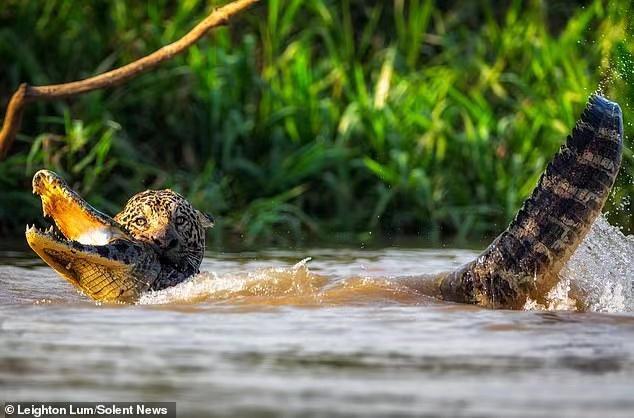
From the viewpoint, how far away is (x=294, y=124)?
11.2 m

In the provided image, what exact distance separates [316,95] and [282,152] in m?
0.74

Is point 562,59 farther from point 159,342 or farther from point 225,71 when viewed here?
point 159,342

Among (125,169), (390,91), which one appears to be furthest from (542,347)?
(390,91)

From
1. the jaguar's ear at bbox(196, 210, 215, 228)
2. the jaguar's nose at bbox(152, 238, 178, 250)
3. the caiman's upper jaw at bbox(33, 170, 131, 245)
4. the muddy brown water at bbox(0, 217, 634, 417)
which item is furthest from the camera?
the jaguar's ear at bbox(196, 210, 215, 228)

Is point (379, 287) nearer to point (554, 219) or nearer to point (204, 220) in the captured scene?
point (554, 219)

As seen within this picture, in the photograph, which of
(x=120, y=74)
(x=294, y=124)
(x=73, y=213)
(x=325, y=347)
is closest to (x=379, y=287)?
(x=73, y=213)

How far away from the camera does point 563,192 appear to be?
21.7 feet

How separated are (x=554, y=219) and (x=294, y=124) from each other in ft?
15.8

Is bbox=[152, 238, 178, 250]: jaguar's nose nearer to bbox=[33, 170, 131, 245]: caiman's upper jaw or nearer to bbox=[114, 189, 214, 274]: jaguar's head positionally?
bbox=[114, 189, 214, 274]: jaguar's head

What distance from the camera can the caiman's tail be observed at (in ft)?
21.4

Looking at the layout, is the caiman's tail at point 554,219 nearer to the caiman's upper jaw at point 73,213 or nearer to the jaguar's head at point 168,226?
the jaguar's head at point 168,226

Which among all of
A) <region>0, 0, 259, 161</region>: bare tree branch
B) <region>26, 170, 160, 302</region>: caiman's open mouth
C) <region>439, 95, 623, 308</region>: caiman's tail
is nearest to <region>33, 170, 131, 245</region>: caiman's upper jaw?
<region>26, 170, 160, 302</region>: caiman's open mouth

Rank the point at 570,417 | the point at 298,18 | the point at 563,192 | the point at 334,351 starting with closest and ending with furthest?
1. the point at 570,417
2. the point at 334,351
3. the point at 563,192
4. the point at 298,18

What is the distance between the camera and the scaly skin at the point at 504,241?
6539 millimetres
